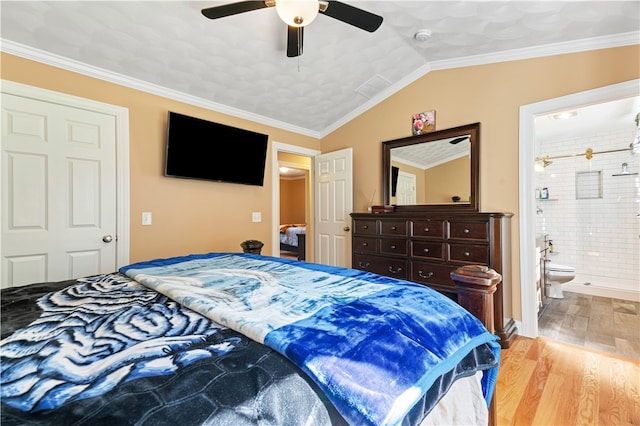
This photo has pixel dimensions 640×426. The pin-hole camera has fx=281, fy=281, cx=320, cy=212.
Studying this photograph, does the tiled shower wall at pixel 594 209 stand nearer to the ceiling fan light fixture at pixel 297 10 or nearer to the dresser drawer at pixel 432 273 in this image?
the dresser drawer at pixel 432 273

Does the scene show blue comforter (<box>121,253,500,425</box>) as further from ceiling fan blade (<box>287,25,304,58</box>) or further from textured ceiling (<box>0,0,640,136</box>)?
textured ceiling (<box>0,0,640,136</box>)

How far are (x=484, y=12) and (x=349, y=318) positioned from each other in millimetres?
2657

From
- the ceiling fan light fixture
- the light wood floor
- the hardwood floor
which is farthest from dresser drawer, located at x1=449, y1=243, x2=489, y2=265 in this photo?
the ceiling fan light fixture

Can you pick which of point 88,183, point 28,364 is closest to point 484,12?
point 28,364

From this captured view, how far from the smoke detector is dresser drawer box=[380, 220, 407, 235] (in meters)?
1.76

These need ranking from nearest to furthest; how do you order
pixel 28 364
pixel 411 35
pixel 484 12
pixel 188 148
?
pixel 28 364, pixel 484 12, pixel 411 35, pixel 188 148

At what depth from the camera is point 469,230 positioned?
2555 mm

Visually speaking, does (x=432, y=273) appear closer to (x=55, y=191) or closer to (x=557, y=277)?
(x=557, y=277)

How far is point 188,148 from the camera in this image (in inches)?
112

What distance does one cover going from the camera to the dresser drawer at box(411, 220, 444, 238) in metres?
2.72

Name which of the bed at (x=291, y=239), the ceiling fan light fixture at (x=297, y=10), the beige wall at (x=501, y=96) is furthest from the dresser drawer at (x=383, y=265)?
the bed at (x=291, y=239)

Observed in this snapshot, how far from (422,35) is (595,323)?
3.33 meters

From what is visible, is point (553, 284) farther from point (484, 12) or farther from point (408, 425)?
point (408, 425)

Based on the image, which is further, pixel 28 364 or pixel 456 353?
pixel 456 353
